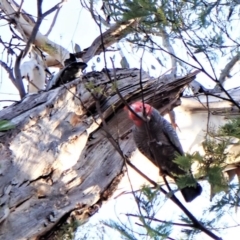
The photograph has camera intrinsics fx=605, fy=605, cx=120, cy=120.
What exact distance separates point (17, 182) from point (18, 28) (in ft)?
7.19

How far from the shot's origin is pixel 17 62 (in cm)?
338

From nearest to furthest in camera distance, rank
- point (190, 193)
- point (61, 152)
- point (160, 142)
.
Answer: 1. point (61, 152)
2. point (190, 193)
3. point (160, 142)

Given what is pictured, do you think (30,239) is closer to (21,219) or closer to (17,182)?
(21,219)

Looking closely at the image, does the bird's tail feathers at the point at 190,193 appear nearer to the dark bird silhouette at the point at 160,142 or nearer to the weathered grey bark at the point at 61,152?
the dark bird silhouette at the point at 160,142

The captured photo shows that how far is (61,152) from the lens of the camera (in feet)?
9.04

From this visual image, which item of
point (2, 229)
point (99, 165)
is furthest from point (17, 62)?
point (2, 229)

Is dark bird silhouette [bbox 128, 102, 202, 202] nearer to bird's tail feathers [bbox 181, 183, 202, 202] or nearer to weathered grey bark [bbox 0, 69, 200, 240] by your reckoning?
bird's tail feathers [bbox 181, 183, 202, 202]

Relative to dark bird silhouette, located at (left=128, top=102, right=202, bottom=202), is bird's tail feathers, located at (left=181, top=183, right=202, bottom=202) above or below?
below

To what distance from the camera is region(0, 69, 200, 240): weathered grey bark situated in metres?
2.46

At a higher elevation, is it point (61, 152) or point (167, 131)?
point (167, 131)

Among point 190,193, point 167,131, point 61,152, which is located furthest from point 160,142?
point 61,152

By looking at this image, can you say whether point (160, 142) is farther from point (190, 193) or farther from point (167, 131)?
point (190, 193)

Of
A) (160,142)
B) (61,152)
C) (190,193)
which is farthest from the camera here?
(160,142)

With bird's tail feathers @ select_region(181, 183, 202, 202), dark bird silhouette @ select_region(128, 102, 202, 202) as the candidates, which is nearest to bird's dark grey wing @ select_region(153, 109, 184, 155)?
dark bird silhouette @ select_region(128, 102, 202, 202)
